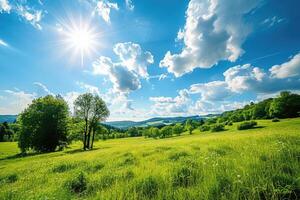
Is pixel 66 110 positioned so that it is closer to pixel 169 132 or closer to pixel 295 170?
pixel 295 170

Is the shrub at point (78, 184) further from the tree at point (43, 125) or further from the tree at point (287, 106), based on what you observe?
the tree at point (287, 106)

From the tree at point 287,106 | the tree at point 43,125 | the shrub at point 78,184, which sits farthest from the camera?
the tree at point 287,106

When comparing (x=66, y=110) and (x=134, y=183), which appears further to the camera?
(x=66, y=110)

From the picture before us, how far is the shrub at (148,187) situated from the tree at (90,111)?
49.4 meters

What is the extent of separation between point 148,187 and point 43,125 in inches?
1950

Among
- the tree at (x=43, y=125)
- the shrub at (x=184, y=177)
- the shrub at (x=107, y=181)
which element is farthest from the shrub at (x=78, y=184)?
the tree at (x=43, y=125)

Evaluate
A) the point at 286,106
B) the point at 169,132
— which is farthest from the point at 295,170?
the point at 169,132

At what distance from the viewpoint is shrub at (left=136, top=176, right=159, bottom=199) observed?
448 centimetres

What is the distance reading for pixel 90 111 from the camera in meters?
→ 51.3

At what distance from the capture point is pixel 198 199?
366 cm

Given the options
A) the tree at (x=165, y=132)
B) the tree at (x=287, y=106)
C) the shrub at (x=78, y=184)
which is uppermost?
the tree at (x=287, y=106)

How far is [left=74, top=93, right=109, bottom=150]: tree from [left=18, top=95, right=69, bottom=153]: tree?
5072 millimetres

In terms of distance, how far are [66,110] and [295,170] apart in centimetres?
5567

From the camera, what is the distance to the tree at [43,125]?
4369cm
